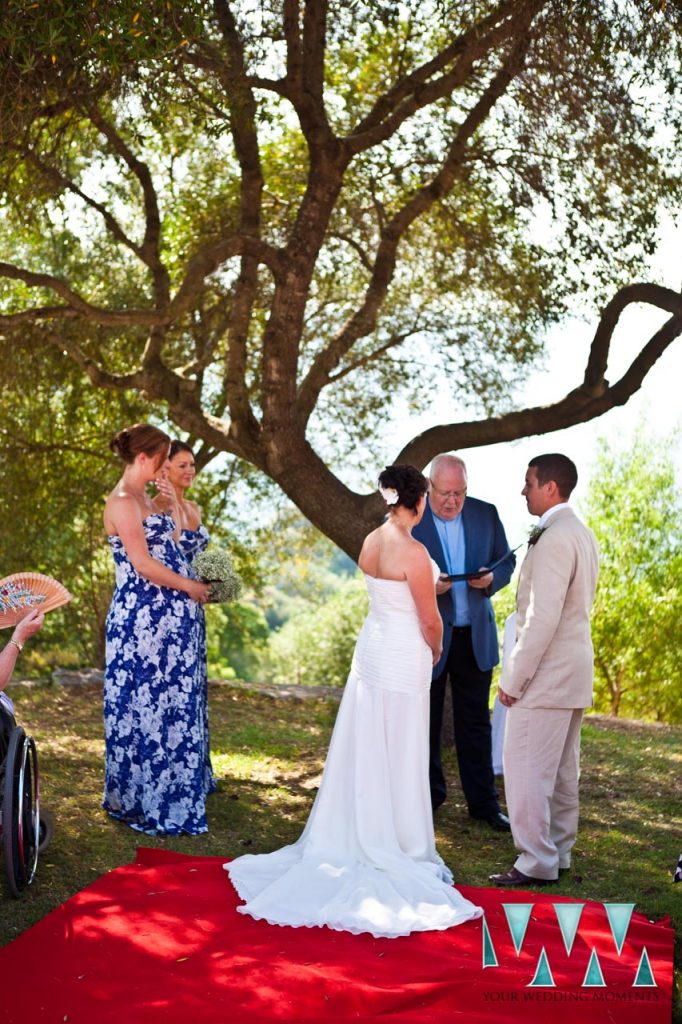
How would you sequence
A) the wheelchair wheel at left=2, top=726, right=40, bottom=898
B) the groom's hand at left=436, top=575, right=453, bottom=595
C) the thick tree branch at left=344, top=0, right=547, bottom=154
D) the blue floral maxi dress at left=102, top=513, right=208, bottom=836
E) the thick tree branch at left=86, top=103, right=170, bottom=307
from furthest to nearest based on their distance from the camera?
the thick tree branch at left=86, top=103, right=170, bottom=307 < the thick tree branch at left=344, top=0, right=547, bottom=154 < the groom's hand at left=436, top=575, right=453, bottom=595 < the blue floral maxi dress at left=102, top=513, right=208, bottom=836 < the wheelchair wheel at left=2, top=726, right=40, bottom=898

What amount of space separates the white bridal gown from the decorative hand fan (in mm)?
1683

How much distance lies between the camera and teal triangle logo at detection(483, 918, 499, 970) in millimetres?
4502

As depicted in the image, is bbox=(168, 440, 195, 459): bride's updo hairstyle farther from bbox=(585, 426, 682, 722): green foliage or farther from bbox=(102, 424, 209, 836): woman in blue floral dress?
bbox=(585, 426, 682, 722): green foliage

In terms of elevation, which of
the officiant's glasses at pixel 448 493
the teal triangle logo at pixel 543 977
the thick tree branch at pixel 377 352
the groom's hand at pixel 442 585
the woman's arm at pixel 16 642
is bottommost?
the teal triangle logo at pixel 543 977

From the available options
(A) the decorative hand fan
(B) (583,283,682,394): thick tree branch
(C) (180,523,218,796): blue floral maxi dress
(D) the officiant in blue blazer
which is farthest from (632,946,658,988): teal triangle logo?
(B) (583,283,682,394): thick tree branch

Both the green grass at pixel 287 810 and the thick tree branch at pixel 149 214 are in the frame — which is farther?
Answer: the thick tree branch at pixel 149 214

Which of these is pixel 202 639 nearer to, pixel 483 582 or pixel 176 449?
pixel 176 449

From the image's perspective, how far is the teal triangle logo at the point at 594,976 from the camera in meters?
4.34

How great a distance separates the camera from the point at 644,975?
175 inches

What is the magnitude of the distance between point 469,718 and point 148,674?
2166 millimetres

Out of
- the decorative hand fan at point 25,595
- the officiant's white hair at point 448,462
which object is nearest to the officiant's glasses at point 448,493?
the officiant's white hair at point 448,462

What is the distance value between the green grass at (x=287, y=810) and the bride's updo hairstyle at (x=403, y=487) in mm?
2078

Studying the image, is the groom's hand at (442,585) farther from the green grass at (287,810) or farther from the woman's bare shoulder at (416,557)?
the green grass at (287,810)

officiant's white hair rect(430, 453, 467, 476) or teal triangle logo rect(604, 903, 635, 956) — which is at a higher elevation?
officiant's white hair rect(430, 453, 467, 476)
